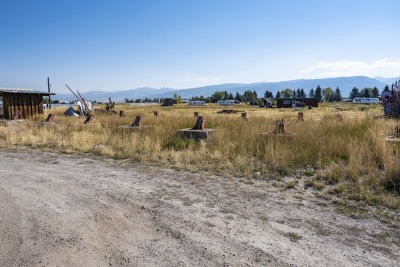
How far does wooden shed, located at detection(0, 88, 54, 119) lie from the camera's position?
Result: 51.5 feet

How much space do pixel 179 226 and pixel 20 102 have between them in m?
16.9

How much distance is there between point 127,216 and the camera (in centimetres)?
335

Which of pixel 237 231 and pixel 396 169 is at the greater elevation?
pixel 396 169

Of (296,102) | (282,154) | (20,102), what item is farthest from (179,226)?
(296,102)

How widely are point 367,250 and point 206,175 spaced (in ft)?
9.83

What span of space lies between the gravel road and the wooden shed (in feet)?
43.9

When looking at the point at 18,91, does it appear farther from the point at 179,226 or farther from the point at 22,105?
the point at 179,226

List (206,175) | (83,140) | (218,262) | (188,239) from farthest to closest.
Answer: (83,140)
(206,175)
(188,239)
(218,262)

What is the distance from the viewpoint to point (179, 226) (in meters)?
3.09

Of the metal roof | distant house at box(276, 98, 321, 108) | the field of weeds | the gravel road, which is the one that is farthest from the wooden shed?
distant house at box(276, 98, 321, 108)

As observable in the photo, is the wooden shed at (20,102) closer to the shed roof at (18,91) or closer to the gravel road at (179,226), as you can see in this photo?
the shed roof at (18,91)

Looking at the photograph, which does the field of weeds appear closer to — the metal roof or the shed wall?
the metal roof

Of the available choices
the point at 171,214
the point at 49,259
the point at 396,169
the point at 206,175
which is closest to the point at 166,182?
the point at 206,175

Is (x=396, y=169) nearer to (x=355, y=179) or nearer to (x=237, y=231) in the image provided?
(x=355, y=179)
